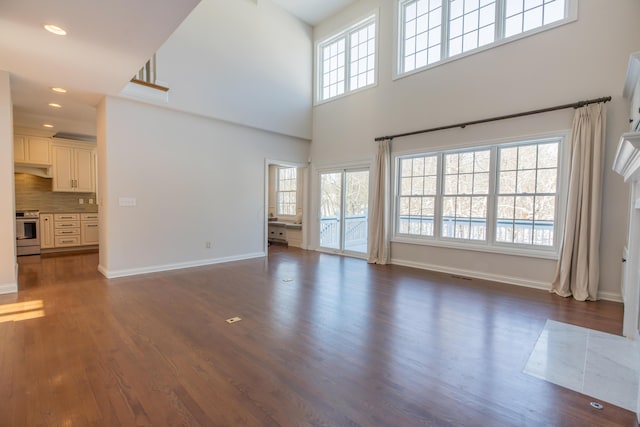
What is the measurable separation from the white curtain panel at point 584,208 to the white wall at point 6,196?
7.32m

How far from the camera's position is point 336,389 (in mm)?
1969

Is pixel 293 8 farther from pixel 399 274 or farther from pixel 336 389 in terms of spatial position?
pixel 336 389

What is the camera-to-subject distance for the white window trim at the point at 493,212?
→ 166 inches

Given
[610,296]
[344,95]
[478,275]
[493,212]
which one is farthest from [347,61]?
[610,296]

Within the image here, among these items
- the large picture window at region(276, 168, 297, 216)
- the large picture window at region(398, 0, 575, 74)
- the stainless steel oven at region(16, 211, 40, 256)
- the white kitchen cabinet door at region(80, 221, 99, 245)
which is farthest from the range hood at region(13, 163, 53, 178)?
the large picture window at region(398, 0, 575, 74)

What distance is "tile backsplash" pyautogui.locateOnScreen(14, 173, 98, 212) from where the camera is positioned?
668 centimetres

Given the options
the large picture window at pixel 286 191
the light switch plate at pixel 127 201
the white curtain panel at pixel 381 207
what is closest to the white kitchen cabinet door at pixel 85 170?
the light switch plate at pixel 127 201

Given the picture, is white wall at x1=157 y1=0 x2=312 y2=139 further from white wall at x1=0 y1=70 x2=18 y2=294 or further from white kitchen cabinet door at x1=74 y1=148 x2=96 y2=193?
white kitchen cabinet door at x1=74 y1=148 x2=96 y2=193

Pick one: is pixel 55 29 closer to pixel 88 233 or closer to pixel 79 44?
pixel 79 44

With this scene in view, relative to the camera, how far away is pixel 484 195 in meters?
4.95

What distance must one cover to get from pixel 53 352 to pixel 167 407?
1377 millimetres

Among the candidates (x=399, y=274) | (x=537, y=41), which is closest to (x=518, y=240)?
(x=399, y=274)

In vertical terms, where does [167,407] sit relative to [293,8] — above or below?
below

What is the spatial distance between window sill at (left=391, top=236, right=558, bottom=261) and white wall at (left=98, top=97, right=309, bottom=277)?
10.6 feet
